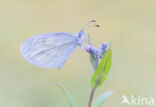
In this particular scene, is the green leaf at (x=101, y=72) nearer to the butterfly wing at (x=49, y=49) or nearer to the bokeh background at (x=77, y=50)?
the butterfly wing at (x=49, y=49)

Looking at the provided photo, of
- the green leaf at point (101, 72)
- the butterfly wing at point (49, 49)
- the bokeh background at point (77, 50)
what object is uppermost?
the butterfly wing at point (49, 49)

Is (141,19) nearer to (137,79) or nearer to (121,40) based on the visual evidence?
(121,40)

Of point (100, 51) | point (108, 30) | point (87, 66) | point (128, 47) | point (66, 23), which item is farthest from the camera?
point (66, 23)

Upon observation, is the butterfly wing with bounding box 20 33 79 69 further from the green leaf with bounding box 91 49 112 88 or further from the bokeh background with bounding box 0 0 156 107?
the bokeh background with bounding box 0 0 156 107

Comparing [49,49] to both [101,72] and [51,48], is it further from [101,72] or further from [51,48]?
[101,72]

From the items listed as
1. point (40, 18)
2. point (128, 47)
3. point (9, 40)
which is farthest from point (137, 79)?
point (40, 18)

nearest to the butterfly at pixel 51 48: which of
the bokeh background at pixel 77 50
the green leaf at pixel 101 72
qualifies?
the green leaf at pixel 101 72

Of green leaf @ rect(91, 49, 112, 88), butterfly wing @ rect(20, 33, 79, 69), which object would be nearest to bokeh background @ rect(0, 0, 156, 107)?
butterfly wing @ rect(20, 33, 79, 69)
